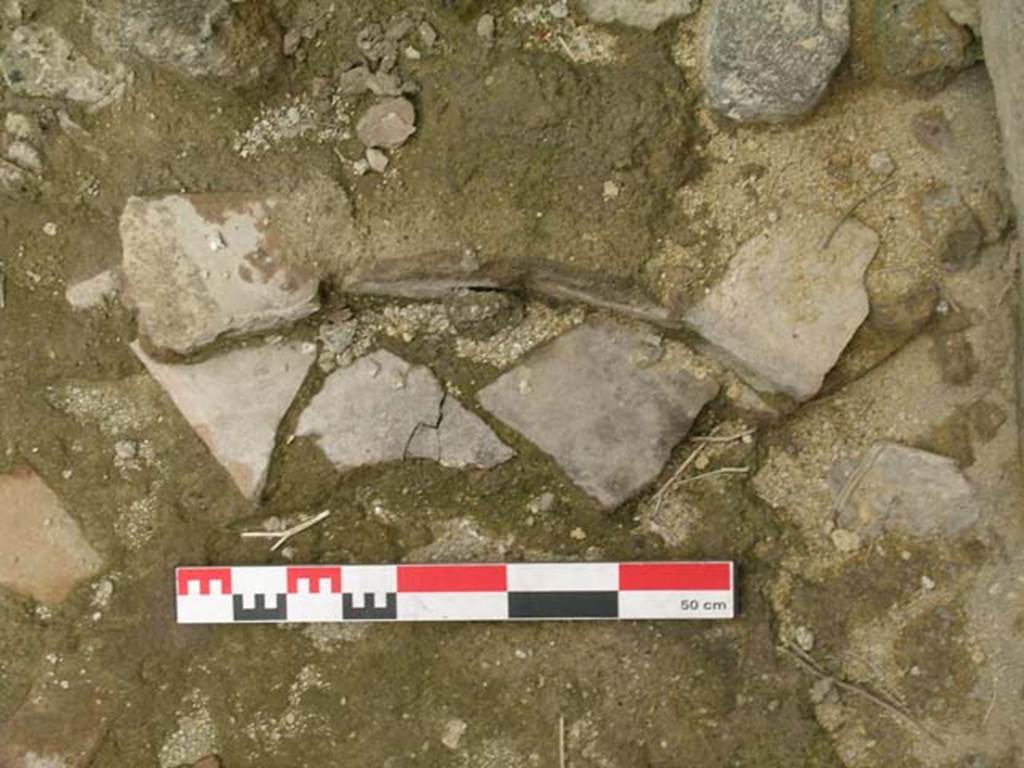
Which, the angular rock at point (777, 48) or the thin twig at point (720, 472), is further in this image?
the thin twig at point (720, 472)

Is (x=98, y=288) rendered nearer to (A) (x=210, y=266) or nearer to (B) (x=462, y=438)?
(A) (x=210, y=266)

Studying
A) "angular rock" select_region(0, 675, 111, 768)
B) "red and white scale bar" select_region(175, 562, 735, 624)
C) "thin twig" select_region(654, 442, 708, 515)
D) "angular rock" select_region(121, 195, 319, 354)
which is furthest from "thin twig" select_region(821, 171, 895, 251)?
"angular rock" select_region(0, 675, 111, 768)

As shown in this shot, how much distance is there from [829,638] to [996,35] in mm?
1396

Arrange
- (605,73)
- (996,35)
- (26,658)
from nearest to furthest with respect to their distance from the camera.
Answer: (996,35), (605,73), (26,658)

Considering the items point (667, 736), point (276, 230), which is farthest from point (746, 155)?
point (667, 736)

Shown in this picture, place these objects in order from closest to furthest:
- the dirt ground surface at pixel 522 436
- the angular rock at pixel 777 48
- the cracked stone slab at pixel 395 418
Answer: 1. the angular rock at pixel 777 48
2. the dirt ground surface at pixel 522 436
3. the cracked stone slab at pixel 395 418

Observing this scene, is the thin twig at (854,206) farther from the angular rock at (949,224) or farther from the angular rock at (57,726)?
the angular rock at (57,726)

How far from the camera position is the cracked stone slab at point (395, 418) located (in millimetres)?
2697

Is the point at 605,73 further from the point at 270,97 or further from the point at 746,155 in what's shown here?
the point at 270,97

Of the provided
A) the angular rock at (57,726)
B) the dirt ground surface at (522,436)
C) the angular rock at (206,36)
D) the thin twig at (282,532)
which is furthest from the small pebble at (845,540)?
the angular rock at (57,726)

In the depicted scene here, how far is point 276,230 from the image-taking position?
2.64m

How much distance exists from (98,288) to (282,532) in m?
0.72

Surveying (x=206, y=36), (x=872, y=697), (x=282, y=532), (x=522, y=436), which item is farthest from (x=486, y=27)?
(x=872, y=697)

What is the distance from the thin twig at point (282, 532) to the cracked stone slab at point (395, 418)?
176 millimetres
